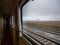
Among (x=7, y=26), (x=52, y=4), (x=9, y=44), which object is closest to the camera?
(x=52, y=4)

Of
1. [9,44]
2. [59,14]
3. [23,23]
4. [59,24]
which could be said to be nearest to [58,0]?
[59,14]


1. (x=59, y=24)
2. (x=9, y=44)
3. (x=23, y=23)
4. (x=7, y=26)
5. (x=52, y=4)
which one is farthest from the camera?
(x=7, y=26)

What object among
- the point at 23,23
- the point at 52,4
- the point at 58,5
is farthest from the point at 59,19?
the point at 23,23

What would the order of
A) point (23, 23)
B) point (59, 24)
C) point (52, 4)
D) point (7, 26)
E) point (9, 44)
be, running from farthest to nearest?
point (7, 26), point (9, 44), point (23, 23), point (52, 4), point (59, 24)

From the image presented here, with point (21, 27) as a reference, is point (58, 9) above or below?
above

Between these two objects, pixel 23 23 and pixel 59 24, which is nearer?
pixel 59 24

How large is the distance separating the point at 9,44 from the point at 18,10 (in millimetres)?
4100

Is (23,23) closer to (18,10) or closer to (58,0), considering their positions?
(18,10)

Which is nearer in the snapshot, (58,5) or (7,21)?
(58,5)

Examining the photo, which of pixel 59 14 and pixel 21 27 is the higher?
pixel 59 14

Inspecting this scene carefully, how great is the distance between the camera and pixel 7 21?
54.3 ft

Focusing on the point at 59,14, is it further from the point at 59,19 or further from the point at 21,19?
the point at 21,19

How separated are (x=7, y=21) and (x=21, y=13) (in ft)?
40.9

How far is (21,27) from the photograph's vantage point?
14.4 feet
